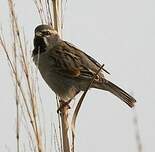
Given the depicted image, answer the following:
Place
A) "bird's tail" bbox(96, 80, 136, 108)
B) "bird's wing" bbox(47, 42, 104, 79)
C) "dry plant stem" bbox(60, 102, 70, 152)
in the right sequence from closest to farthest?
"dry plant stem" bbox(60, 102, 70, 152) → "bird's tail" bbox(96, 80, 136, 108) → "bird's wing" bbox(47, 42, 104, 79)

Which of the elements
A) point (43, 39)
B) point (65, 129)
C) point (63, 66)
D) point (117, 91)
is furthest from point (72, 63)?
point (65, 129)

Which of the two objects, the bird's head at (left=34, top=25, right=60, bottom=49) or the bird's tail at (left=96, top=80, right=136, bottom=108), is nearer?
the bird's tail at (left=96, top=80, right=136, bottom=108)

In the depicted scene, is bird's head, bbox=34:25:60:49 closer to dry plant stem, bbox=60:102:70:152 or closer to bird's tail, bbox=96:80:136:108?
bird's tail, bbox=96:80:136:108

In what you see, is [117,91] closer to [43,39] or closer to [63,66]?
[63,66]

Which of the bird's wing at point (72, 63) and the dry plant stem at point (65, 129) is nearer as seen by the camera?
the dry plant stem at point (65, 129)

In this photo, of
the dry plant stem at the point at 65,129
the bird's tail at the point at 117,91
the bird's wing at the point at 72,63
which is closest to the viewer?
the dry plant stem at the point at 65,129

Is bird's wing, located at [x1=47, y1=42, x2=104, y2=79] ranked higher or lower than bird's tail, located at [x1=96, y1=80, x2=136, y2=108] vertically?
higher

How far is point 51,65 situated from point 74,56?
0.20 metres

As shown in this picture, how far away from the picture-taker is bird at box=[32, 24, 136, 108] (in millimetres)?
3344

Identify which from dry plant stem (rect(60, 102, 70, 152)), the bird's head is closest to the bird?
the bird's head

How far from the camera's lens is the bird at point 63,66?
3344mm

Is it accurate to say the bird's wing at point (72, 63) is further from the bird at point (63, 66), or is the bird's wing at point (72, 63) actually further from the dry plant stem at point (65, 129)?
the dry plant stem at point (65, 129)

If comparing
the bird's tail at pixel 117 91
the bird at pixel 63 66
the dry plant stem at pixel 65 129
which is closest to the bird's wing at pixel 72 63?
the bird at pixel 63 66

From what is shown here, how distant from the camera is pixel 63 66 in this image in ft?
11.4
